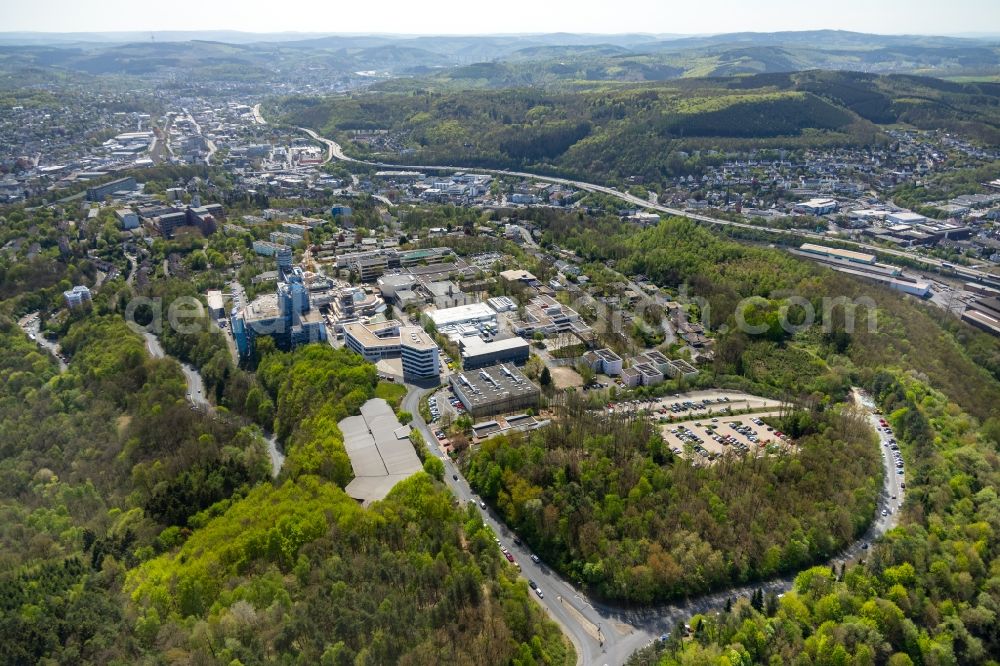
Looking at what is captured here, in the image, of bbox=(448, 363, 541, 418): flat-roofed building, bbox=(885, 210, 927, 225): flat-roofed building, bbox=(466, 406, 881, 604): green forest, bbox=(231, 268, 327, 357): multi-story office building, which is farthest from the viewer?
bbox=(885, 210, 927, 225): flat-roofed building

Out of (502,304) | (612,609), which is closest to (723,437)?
(612,609)

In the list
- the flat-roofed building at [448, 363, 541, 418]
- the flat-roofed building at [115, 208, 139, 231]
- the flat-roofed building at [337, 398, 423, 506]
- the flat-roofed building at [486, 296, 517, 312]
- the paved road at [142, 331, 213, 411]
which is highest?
the flat-roofed building at [115, 208, 139, 231]

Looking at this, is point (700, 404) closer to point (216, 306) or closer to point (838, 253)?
point (838, 253)

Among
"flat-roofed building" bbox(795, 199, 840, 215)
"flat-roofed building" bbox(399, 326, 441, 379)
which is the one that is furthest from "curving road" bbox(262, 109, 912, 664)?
"flat-roofed building" bbox(795, 199, 840, 215)

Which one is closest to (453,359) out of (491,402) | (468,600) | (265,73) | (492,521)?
(491,402)

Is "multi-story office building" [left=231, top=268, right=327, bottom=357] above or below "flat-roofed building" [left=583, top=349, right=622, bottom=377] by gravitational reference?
above

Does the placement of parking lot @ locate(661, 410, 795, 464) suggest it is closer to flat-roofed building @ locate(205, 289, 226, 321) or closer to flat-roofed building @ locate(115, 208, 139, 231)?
flat-roofed building @ locate(205, 289, 226, 321)

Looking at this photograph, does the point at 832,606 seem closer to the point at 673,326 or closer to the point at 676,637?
the point at 676,637
